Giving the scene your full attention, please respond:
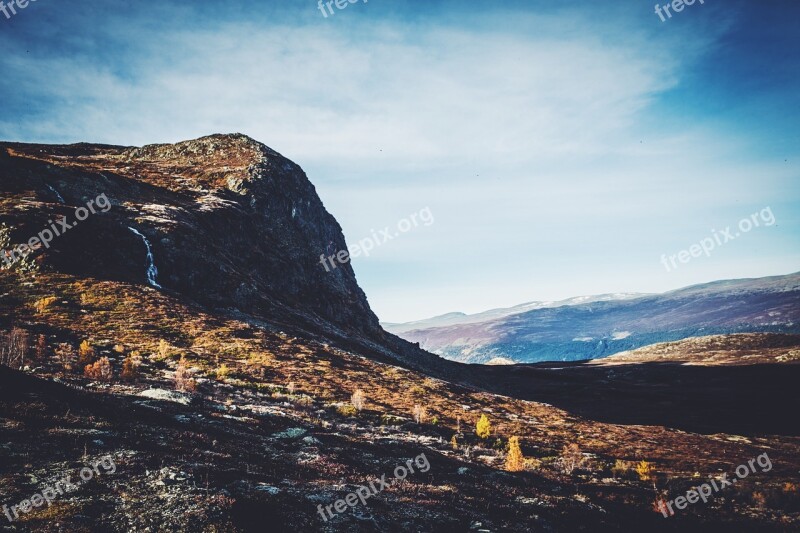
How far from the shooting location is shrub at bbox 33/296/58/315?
25875 mm

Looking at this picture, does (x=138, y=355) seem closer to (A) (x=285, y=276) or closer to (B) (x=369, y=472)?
(B) (x=369, y=472)

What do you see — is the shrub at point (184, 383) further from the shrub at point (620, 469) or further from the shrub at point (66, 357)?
the shrub at point (620, 469)

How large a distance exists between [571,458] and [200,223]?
1917 inches

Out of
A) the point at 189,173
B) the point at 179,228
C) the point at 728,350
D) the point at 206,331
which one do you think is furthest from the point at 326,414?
the point at 728,350

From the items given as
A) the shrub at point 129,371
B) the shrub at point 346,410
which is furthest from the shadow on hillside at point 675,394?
the shrub at point 129,371

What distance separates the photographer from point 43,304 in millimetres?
26484

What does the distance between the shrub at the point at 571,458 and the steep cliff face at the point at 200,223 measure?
30.7 metres

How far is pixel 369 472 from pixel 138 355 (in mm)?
16910

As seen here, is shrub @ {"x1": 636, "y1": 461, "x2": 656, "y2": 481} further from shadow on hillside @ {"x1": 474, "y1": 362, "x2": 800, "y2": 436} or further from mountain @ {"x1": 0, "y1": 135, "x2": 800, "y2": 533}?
shadow on hillside @ {"x1": 474, "y1": 362, "x2": 800, "y2": 436}

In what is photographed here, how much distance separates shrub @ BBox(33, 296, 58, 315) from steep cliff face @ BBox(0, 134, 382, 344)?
6018 mm

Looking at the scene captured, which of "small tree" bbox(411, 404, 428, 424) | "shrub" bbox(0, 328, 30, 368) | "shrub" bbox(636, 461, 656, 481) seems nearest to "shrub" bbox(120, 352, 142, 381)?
"shrub" bbox(0, 328, 30, 368)

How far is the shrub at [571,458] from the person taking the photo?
19.2 metres

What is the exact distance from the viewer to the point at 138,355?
75.2 ft

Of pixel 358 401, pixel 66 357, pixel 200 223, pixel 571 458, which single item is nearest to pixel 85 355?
pixel 66 357
